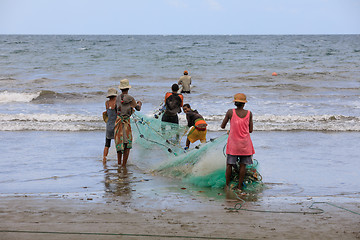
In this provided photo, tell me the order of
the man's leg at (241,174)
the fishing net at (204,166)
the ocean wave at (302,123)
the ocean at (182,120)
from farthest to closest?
the ocean wave at (302,123)
the ocean at (182,120)
the fishing net at (204,166)
the man's leg at (241,174)

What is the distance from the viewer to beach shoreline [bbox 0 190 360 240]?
14.1 feet

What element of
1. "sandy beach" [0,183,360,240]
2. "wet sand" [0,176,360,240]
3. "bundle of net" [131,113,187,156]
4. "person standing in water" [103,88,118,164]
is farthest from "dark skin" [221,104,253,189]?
"person standing in water" [103,88,118,164]

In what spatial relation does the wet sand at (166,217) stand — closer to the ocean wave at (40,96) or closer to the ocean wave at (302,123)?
the ocean wave at (302,123)

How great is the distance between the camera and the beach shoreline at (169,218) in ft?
14.1

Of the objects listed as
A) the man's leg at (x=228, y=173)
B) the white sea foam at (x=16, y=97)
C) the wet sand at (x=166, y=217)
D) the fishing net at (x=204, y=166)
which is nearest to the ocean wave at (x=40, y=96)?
the white sea foam at (x=16, y=97)

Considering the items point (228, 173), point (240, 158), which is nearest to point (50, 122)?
point (228, 173)

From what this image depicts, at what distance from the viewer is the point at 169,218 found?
4828mm

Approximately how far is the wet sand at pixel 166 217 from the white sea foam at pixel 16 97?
1373 cm

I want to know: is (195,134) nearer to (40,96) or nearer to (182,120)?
(182,120)

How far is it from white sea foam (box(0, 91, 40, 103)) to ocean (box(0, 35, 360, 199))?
0.04 meters

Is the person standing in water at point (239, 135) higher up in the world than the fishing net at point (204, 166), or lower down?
higher up

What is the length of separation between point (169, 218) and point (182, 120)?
964cm

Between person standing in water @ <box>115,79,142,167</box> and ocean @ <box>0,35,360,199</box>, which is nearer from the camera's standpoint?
ocean @ <box>0,35,360,199</box>

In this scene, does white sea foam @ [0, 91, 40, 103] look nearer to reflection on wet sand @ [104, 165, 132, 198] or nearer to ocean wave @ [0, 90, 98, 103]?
ocean wave @ [0, 90, 98, 103]
